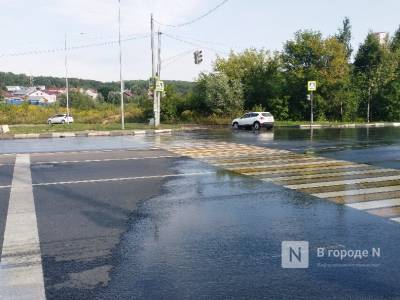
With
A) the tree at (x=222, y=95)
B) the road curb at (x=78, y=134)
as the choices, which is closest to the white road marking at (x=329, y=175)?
the road curb at (x=78, y=134)

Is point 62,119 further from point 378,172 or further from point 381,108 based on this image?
point 378,172

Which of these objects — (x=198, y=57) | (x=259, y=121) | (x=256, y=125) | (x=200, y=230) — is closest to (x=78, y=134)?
(x=198, y=57)

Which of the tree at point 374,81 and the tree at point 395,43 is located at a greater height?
the tree at point 395,43

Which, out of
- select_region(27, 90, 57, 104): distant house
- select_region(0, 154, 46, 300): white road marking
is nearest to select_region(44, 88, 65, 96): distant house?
select_region(27, 90, 57, 104): distant house

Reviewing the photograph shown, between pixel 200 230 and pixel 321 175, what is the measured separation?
5.91m

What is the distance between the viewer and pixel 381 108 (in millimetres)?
49469

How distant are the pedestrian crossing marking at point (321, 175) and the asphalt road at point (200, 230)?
47 mm

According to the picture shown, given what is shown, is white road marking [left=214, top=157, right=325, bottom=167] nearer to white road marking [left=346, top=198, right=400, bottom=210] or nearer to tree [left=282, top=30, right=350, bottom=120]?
white road marking [left=346, top=198, right=400, bottom=210]

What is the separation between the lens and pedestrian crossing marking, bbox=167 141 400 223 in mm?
8891

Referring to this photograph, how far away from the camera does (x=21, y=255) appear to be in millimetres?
5922

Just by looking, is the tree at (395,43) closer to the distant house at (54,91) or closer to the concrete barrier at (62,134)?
the concrete barrier at (62,134)

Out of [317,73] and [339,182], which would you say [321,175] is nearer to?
[339,182]

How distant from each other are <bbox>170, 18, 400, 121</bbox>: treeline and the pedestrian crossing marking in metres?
27.1

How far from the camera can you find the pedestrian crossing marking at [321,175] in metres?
8.89
